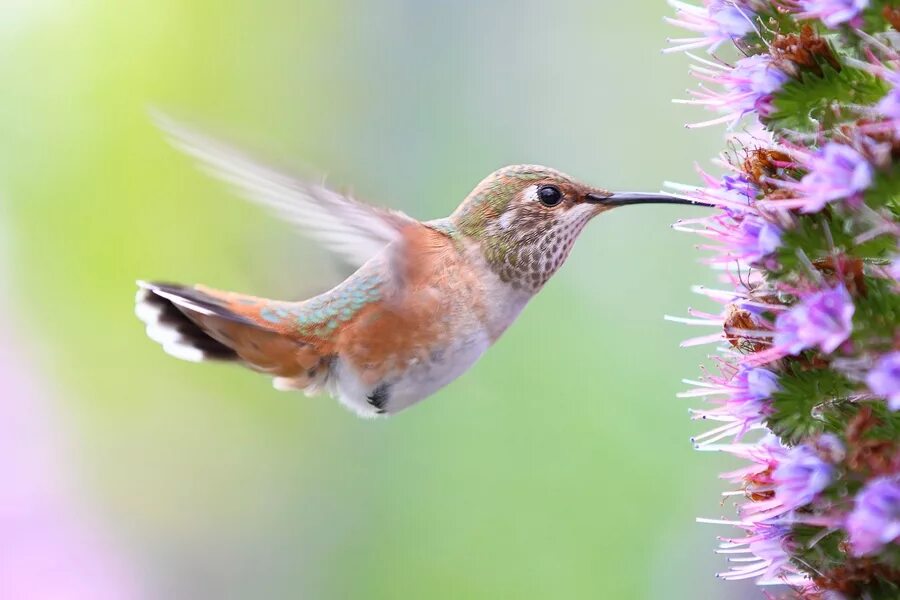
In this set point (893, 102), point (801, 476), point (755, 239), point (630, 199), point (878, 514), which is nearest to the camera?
point (878, 514)

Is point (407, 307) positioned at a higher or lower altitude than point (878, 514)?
lower

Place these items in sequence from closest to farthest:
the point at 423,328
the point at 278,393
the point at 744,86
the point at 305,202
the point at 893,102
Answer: the point at 893,102, the point at 744,86, the point at 305,202, the point at 423,328, the point at 278,393

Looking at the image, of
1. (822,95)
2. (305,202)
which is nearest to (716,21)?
(822,95)

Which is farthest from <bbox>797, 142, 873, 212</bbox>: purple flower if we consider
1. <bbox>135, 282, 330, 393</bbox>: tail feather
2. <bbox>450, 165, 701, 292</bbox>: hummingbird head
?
<bbox>135, 282, 330, 393</bbox>: tail feather

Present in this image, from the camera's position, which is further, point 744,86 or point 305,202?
point 305,202

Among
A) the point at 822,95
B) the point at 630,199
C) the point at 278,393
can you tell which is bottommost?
the point at 278,393

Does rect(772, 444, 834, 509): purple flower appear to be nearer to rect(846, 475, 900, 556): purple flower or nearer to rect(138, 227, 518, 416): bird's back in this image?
rect(846, 475, 900, 556): purple flower

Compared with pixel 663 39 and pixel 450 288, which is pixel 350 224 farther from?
pixel 663 39

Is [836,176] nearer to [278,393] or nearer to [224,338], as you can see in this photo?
[224,338]

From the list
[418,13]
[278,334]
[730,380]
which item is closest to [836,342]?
[730,380]
